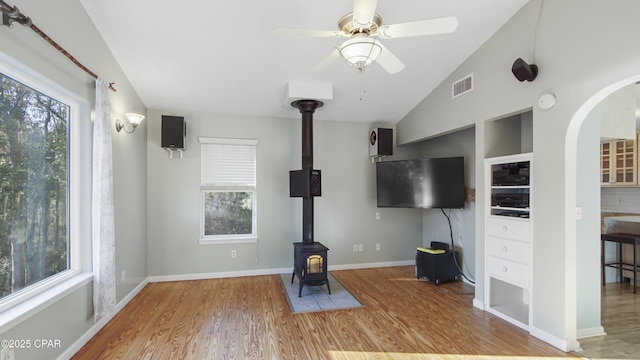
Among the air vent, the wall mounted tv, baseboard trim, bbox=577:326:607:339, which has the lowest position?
baseboard trim, bbox=577:326:607:339

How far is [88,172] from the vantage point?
2.65 meters

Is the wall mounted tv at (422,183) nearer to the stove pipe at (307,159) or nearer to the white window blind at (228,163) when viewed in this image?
the stove pipe at (307,159)

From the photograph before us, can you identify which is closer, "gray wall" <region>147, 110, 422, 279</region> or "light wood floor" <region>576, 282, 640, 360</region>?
"light wood floor" <region>576, 282, 640, 360</region>

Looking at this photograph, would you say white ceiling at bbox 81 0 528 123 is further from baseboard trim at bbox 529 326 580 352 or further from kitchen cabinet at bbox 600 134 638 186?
kitchen cabinet at bbox 600 134 638 186

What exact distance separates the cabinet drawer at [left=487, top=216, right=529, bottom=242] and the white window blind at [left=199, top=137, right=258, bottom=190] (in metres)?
3.27

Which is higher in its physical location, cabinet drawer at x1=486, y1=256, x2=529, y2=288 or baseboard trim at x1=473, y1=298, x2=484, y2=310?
cabinet drawer at x1=486, y1=256, x2=529, y2=288

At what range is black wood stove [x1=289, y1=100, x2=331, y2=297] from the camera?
12.2 ft

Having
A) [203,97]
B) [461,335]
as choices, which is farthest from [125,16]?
[461,335]

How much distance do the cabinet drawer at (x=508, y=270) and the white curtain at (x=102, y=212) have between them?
3.85m

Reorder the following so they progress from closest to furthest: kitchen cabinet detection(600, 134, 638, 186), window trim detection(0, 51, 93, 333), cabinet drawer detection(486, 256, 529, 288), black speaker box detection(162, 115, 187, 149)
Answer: window trim detection(0, 51, 93, 333)
cabinet drawer detection(486, 256, 529, 288)
black speaker box detection(162, 115, 187, 149)
kitchen cabinet detection(600, 134, 638, 186)

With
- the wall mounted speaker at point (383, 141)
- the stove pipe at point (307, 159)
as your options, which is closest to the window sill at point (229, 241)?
the stove pipe at point (307, 159)

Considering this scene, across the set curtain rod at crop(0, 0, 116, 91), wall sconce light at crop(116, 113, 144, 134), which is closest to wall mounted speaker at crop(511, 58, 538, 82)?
curtain rod at crop(0, 0, 116, 91)

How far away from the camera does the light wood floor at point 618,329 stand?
2.38 metres

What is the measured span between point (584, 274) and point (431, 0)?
2885mm
